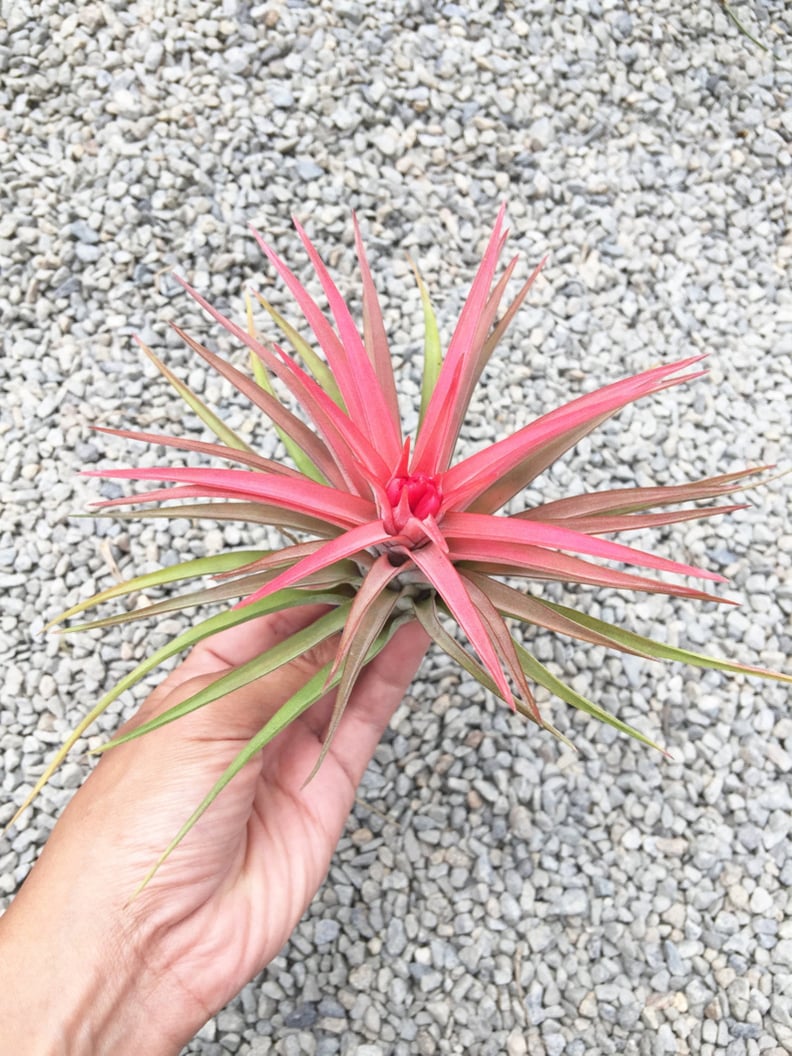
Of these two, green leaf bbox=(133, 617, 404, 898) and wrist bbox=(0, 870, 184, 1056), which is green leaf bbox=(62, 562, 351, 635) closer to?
green leaf bbox=(133, 617, 404, 898)

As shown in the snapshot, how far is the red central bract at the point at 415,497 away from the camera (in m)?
0.98

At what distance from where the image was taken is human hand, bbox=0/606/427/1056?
1.11m

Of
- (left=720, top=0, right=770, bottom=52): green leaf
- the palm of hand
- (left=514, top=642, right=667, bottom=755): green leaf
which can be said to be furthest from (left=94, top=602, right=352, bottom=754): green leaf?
(left=720, top=0, right=770, bottom=52): green leaf

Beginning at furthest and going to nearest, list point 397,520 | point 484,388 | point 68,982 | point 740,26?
point 740,26
point 484,388
point 68,982
point 397,520

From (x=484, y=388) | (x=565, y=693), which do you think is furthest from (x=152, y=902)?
(x=484, y=388)

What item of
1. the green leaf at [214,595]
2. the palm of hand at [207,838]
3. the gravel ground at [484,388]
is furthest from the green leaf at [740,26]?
the green leaf at [214,595]

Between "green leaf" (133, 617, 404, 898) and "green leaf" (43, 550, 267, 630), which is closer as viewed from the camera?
"green leaf" (133, 617, 404, 898)

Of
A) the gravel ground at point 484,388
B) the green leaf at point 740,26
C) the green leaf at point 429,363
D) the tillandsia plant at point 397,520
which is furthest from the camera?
the green leaf at point 740,26

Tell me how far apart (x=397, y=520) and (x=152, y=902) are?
23.8 inches

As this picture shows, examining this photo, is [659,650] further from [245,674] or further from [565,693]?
[245,674]

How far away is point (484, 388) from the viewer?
195 cm

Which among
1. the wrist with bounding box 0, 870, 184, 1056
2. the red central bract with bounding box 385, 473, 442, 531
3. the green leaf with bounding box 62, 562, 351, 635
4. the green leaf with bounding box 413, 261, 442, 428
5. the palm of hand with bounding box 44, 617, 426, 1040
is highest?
the green leaf with bounding box 413, 261, 442, 428

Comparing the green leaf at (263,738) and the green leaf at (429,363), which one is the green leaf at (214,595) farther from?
the green leaf at (429,363)

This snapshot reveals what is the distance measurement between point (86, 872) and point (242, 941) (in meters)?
0.25
